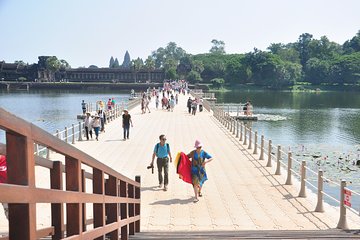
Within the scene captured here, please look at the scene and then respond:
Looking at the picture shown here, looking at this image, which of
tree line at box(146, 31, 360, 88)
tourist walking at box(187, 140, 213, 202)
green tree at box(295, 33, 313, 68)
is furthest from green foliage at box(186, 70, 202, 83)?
tourist walking at box(187, 140, 213, 202)

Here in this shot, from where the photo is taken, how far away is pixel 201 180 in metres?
9.71

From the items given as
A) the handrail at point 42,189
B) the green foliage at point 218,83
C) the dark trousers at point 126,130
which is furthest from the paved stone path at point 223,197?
the green foliage at point 218,83

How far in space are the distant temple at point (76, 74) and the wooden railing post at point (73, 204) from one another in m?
146

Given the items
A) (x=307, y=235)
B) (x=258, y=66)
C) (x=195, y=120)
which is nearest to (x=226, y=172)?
(x=307, y=235)

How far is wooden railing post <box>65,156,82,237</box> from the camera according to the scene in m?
2.73

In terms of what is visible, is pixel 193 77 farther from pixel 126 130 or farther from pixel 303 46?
pixel 126 130

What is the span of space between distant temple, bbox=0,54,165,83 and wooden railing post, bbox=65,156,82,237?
14583 cm

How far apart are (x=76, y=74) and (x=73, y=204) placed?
15275 cm

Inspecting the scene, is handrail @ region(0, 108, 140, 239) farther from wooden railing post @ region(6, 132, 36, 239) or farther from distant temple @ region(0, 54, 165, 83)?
distant temple @ region(0, 54, 165, 83)

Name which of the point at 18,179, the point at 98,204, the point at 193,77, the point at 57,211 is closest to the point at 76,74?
the point at 193,77

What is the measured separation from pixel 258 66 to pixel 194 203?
13008 centimetres

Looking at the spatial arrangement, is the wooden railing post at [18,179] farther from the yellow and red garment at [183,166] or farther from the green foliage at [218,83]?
the green foliage at [218,83]

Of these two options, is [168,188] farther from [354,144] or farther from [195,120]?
[354,144]

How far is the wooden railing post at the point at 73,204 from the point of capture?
2732 millimetres
